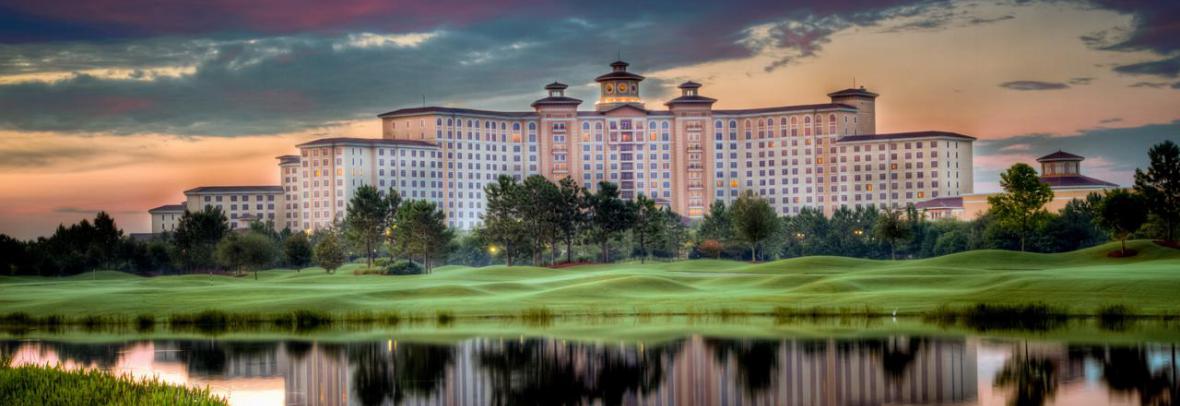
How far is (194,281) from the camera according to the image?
352 feet

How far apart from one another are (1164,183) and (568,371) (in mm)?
85951

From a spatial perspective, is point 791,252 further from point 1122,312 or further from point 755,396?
point 755,396

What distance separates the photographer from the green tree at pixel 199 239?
6048 inches

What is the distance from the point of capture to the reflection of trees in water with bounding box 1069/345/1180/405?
36.5 m

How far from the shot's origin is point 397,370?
150 feet

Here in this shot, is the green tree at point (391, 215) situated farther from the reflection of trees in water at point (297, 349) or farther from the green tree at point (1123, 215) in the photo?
the reflection of trees in water at point (297, 349)

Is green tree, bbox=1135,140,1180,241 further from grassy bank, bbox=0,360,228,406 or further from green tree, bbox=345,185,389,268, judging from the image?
grassy bank, bbox=0,360,228,406

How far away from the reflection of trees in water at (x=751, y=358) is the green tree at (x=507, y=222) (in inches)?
3591

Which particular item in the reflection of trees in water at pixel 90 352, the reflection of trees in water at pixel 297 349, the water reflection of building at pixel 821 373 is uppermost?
the reflection of trees in water at pixel 90 352

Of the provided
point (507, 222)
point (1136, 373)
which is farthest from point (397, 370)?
point (507, 222)

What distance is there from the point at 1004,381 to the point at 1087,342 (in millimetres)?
10379

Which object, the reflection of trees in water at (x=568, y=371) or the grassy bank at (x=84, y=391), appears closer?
the grassy bank at (x=84, y=391)

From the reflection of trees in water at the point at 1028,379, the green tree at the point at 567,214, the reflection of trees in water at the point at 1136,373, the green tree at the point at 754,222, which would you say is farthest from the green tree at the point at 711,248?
the reflection of trees in water at the point at 1028,379

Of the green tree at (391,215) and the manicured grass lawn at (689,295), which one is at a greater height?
the green tree at (391,215)
